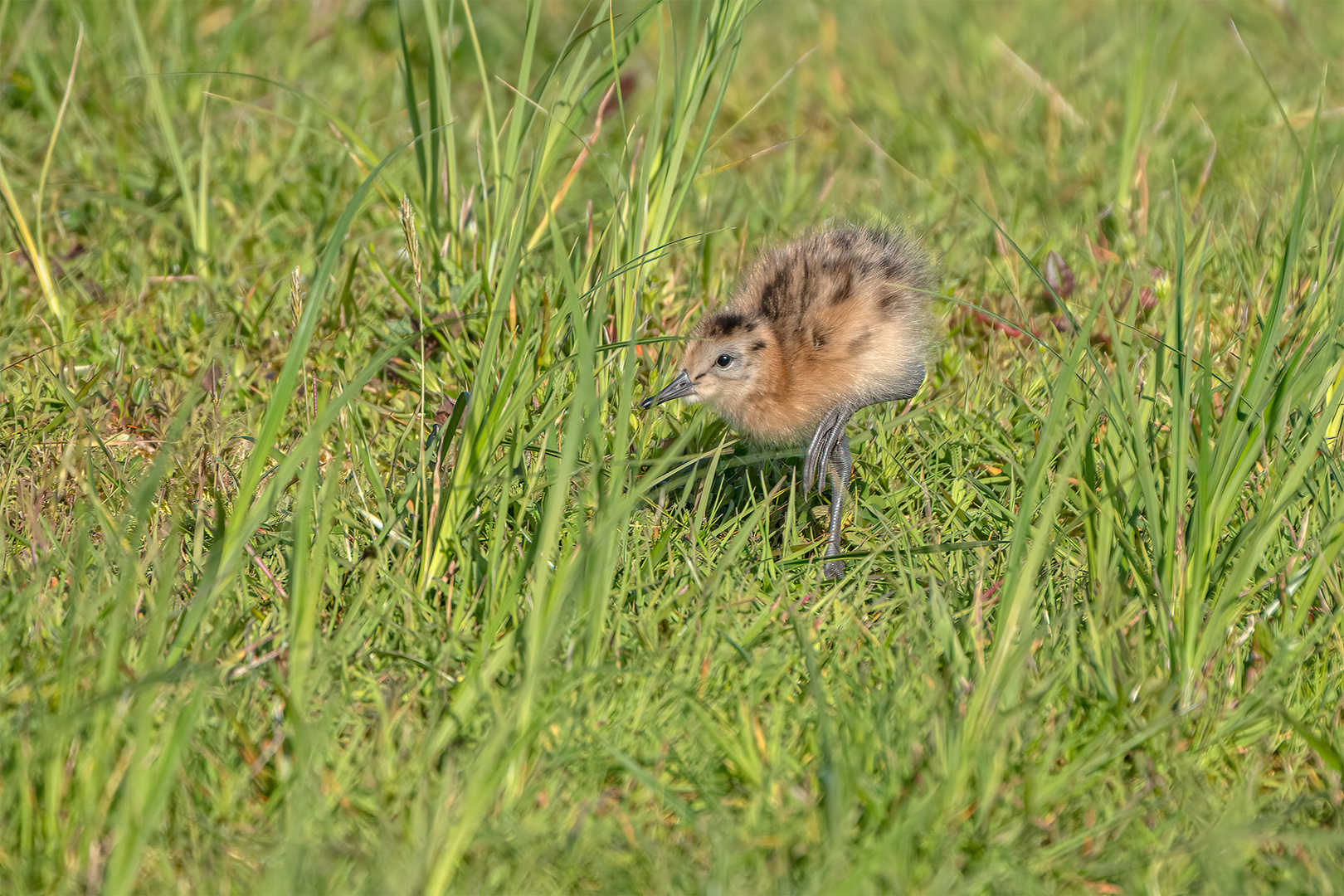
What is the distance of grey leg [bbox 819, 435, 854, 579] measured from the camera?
129 inches

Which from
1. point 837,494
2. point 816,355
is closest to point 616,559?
point 837,494

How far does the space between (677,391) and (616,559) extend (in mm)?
787

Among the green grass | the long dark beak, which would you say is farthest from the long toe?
the long dark beak

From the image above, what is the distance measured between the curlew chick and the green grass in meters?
0.14

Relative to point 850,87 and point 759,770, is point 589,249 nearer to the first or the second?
point 759,770

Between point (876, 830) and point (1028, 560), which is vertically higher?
point (1028, 560)

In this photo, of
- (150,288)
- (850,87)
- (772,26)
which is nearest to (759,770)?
(150,288)

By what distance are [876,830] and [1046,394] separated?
185 cm

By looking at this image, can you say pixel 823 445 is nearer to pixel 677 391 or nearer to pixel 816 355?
pixel 816 355

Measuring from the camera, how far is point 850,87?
21.0 ft

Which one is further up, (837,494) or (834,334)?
(834,334)

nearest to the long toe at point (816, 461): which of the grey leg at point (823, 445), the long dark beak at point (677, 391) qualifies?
the grey leg at point (823, 445)

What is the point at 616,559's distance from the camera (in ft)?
9.43

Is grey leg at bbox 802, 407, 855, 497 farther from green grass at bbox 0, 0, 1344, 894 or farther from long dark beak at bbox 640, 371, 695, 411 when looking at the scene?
long dark beak at bbox 640, 371, 695, 411
